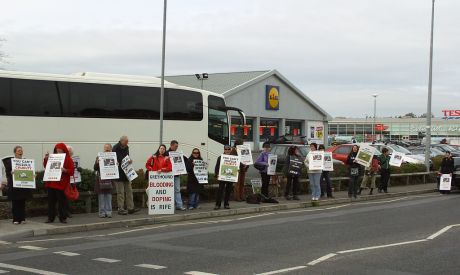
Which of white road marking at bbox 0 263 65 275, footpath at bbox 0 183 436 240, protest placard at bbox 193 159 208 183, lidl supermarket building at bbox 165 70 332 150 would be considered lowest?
footpath at bbox 0 183 436 240

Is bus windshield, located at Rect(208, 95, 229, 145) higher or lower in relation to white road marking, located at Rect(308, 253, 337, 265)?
higher

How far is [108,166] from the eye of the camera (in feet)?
45.4

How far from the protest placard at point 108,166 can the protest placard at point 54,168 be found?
42.1 inches

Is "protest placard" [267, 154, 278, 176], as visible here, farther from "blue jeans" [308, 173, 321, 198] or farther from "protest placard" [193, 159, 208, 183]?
"protest placard" [193, 159, 208, 183]

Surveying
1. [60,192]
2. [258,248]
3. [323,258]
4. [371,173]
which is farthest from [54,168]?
[371,173]

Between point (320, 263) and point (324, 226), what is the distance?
4.56 meters

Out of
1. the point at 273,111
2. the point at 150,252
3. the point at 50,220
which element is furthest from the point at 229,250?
the point at 273,111

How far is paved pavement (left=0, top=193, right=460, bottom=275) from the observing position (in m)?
8.21

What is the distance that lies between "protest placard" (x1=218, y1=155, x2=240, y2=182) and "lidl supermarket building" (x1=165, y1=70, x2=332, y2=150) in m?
30.5

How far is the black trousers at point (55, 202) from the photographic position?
1298 centimetres

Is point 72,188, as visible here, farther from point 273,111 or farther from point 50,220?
point 273,111

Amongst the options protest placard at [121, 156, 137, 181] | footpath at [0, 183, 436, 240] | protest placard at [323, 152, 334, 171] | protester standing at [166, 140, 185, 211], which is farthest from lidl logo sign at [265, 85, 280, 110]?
protest placard at [121, 156, 137, 181]

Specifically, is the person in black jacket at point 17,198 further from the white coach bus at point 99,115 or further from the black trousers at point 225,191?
the black trousers at point 225,191

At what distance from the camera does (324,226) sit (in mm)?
13023
